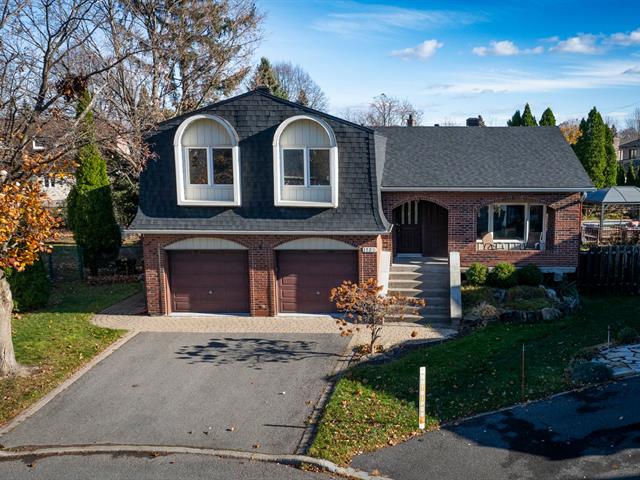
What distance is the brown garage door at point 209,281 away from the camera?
17.8 metres

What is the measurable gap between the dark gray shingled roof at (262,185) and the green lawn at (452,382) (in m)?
4.78

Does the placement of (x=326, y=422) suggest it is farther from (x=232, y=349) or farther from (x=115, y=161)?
(x=115, y=161)

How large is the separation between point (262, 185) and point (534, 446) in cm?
Answer: 1103

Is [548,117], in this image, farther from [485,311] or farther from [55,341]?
[55,341]

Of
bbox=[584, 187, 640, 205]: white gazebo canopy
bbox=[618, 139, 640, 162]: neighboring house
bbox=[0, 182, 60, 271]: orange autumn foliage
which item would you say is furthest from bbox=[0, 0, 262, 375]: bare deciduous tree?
bbox=[618, 139, 640, 162]: neighboring house

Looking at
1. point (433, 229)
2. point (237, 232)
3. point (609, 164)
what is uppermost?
point (609, 164)

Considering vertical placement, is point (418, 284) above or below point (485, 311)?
above

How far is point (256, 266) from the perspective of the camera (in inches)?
689

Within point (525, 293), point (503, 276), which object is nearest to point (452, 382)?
point (525, 293)

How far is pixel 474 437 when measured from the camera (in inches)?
373

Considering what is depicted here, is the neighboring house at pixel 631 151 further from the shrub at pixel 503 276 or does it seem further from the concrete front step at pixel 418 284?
the concrete front step at pixel 418 284

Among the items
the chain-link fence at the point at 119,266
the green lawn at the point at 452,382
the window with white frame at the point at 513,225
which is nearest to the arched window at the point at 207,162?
the green lawn at the point at 452,382

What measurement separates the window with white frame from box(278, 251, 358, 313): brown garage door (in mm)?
5984

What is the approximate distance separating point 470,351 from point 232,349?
239 inches
